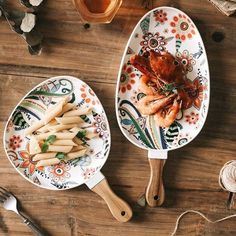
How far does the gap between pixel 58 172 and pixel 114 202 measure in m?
0.18

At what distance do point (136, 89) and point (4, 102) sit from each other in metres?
0.37

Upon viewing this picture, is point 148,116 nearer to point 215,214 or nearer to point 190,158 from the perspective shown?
point 190,158

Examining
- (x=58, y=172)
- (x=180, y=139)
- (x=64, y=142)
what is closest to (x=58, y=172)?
(x=58, y=172)

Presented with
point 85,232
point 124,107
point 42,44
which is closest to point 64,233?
point 85,232

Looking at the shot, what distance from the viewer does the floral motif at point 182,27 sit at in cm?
153

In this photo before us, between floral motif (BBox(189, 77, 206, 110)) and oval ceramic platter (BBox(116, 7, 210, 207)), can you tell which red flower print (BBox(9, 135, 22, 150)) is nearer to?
oval ceramic platter (BBox(116, 7, 210, 207))

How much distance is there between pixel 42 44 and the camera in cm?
154

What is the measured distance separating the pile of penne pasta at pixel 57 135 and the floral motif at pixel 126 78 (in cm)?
11

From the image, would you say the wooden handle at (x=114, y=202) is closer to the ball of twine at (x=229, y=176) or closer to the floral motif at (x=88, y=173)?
the floral motif at (x=88, y=173)

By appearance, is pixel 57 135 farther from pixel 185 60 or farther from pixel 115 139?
pixel 185 60

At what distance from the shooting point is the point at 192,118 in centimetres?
157

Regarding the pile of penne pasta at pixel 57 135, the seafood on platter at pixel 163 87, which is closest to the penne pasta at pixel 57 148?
the pile of penne pasta at pixel 57 135

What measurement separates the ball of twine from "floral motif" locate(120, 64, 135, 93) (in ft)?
1.15

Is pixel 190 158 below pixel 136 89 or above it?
below
